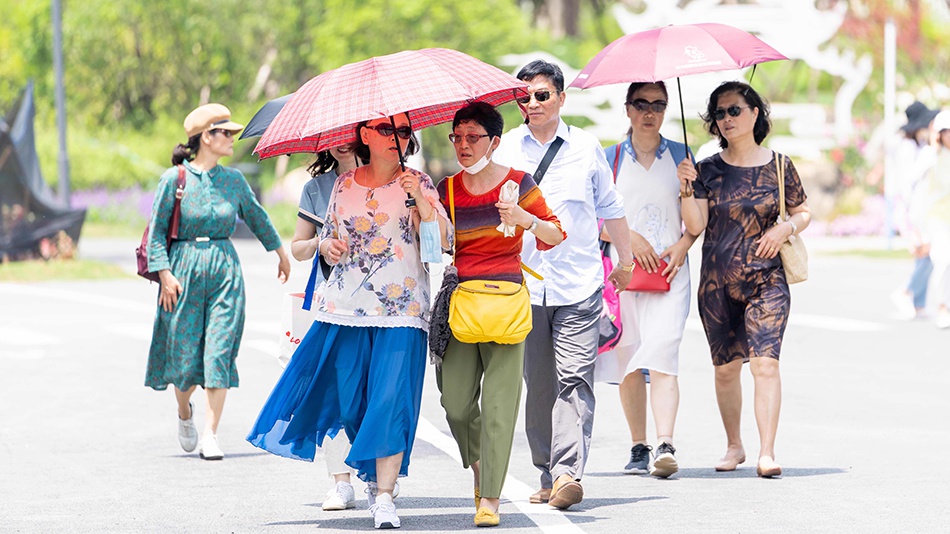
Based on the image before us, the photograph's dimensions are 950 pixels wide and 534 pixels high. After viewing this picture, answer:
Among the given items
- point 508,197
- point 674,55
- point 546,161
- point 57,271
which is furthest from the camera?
point 57,271

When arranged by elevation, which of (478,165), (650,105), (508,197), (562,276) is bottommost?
(562,276)

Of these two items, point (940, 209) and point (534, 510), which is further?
point (940, 209)

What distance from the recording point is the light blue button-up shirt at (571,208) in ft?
24.5

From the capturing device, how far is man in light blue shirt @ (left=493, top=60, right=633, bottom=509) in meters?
7.37

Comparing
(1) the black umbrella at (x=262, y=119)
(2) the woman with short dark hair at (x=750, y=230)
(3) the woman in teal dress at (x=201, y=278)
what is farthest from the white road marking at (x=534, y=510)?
(1) the black umbrella at (x=262, y=119)

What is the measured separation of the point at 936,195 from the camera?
1603cm

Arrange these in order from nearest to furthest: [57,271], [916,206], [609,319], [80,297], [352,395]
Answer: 1. [352,395]
2. [609,319]
3. [916,206]
4. [80,297]
5. [57,271]

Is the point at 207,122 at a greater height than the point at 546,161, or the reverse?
the point at 207,122

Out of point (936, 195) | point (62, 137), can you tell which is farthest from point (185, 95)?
point (936, 195)

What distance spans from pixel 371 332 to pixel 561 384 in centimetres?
92

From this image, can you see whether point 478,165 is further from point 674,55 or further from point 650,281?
point 650,281

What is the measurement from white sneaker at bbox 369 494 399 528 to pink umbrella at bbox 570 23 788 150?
2.13 metres

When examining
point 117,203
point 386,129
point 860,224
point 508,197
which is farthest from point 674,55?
point 117,203

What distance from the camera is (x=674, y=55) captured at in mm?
7906
